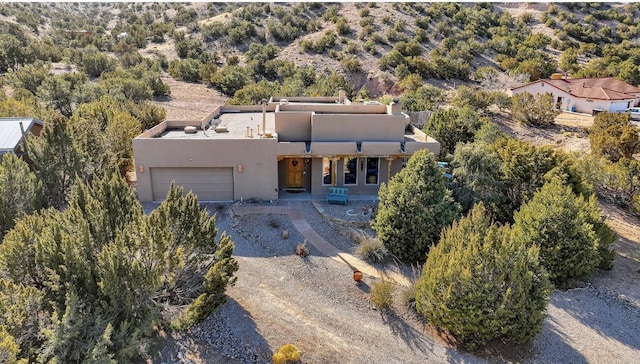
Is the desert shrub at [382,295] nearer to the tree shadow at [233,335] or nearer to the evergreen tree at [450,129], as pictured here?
the tree shadow at [233,335]

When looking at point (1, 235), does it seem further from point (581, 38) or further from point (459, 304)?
point (581, 38)

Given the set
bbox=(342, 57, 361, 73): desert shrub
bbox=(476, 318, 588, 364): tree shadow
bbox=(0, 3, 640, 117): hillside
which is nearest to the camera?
bbox=(476, 318, 588, 364): tree shadow

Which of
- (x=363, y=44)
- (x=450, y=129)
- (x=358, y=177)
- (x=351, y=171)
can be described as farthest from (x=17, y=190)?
(x=363, y=44)

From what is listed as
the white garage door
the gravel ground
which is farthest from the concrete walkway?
the white garage door

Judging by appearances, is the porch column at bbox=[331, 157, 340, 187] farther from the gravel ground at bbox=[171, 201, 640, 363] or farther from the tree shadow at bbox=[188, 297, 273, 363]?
the tree shadow at bbox=[188, 297, 273, 363]

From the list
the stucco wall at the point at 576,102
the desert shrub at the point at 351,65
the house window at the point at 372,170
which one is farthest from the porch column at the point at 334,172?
the desert shrub at the point at 351,65

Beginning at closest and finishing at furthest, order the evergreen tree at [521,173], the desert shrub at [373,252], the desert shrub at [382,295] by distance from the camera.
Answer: the desert shrub at [382,295] → the desert shrub at [373,252] → the evergreen tree at [521,173]
